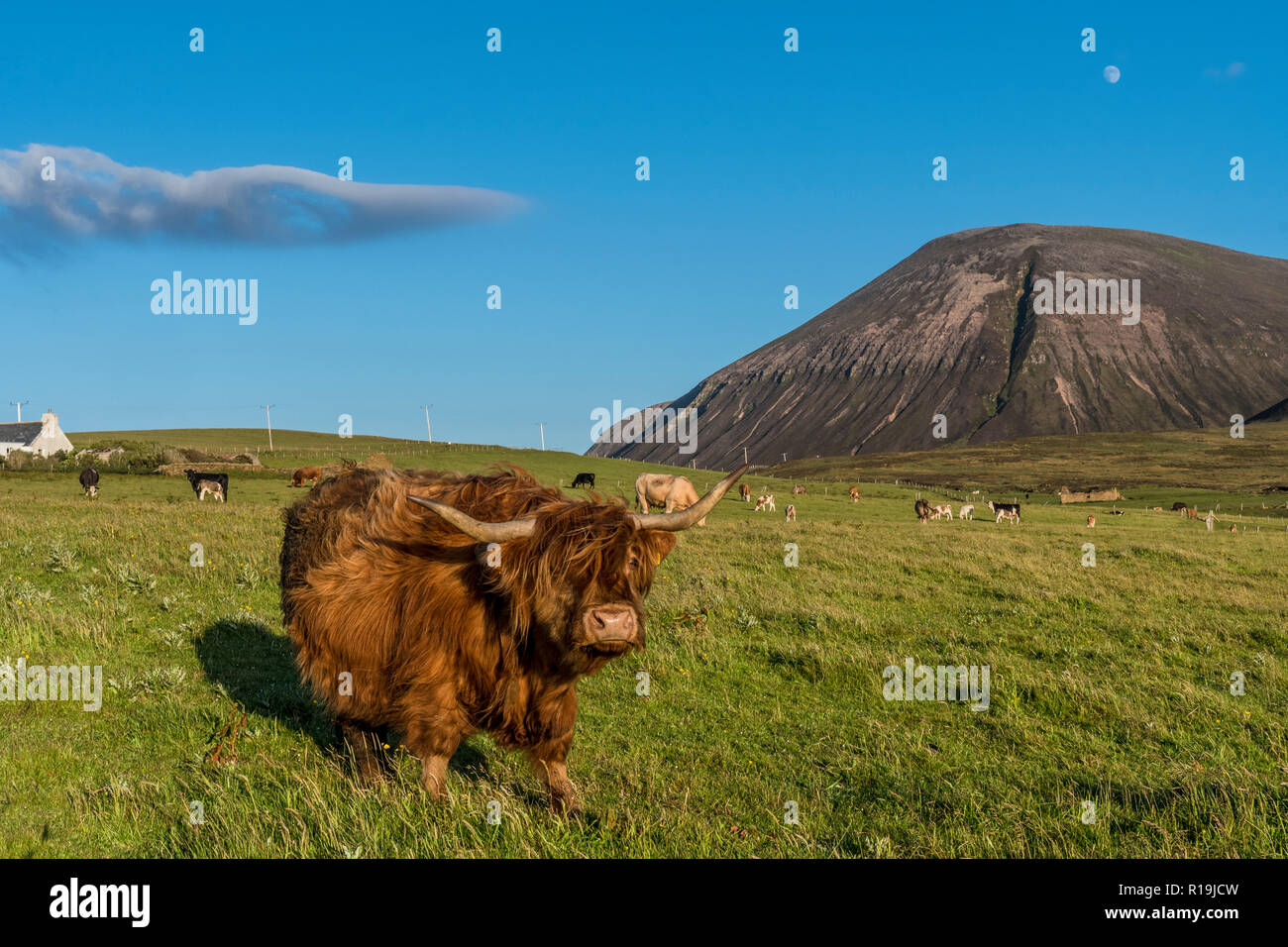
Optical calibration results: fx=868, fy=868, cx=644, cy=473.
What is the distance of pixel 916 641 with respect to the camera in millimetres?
13070

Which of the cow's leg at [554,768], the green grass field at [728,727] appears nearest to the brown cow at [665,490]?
the green grass field at [728,727]

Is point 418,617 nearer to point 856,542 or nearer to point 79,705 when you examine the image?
point 79,705

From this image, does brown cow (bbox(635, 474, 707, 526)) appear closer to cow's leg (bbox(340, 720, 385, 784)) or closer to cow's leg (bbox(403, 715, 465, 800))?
cow's leg (bbox(340, 720, 385, 784))

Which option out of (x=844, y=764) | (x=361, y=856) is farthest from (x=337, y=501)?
(x=844, y=764)

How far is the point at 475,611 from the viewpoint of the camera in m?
6.09

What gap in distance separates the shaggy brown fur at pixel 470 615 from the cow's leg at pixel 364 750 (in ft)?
0.05

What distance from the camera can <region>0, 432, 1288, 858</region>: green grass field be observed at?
559cm

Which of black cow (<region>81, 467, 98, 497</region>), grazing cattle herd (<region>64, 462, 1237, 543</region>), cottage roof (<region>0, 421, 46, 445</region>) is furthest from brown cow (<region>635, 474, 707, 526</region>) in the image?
cottage roof (<region>0, 421, 46, 445</region>)

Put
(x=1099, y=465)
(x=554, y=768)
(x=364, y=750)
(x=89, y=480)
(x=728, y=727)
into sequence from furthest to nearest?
(x=1099, y=465) < (x=89, y=480) < (x=728, y=727) < (x=364, y=750) < (x=554, y=768)

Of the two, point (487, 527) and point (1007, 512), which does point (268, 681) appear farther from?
point (1007, 512)

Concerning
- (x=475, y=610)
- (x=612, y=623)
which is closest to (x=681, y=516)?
(x=612, y=623)

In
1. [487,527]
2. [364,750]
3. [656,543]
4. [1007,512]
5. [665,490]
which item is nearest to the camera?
[487,527]

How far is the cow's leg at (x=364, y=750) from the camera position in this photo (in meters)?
6.83

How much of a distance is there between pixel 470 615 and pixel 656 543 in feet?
4.64
